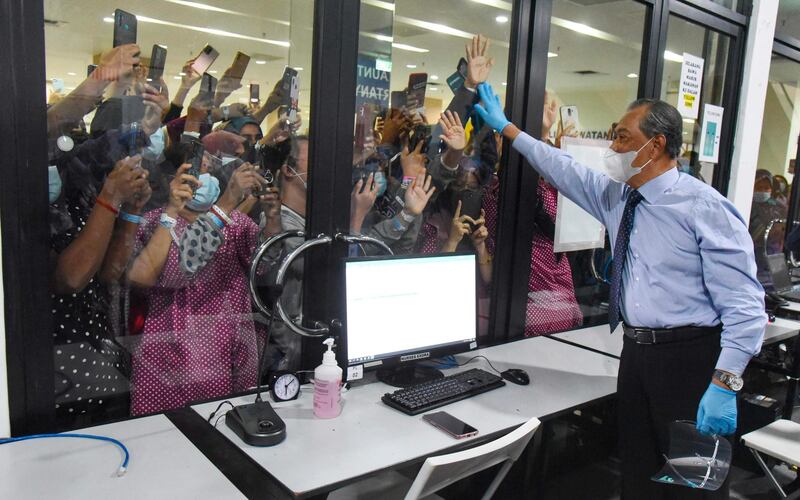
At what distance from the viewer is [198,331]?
1.82 m

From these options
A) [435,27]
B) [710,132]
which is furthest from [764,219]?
[435,27]

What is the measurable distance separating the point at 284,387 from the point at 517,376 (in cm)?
78

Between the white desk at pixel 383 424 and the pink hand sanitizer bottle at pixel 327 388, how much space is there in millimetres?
28

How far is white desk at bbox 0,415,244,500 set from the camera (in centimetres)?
120

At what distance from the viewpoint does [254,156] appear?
1.87 meters

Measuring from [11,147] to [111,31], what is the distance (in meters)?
0.40

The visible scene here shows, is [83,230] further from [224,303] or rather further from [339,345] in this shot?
[339,345]

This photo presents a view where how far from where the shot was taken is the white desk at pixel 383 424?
134cm

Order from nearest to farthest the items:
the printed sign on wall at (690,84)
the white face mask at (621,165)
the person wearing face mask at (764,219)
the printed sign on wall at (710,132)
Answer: the white face mask at (621,165) < the printed sign on wall at (690,84) < the printed sign on wall at (710,132) < the person wearing face mask at (764,219)

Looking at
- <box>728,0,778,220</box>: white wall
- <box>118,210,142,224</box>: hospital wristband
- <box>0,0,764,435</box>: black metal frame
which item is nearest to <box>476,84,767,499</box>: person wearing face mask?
<box>0,0,764,435</box>: black metal frame

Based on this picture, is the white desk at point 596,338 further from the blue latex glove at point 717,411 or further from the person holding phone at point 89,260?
the person holding phone at point 89,260

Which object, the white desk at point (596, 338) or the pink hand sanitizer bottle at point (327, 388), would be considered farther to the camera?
the white desk at point (596, 338)

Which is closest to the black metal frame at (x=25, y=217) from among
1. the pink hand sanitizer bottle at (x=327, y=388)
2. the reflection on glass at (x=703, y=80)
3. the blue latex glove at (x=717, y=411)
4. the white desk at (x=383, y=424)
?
the white desk at (x=383, y=424)

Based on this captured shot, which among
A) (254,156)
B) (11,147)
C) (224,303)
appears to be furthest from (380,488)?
(11,147)
